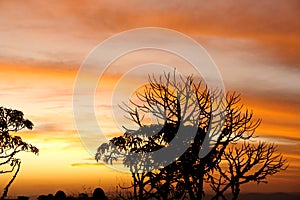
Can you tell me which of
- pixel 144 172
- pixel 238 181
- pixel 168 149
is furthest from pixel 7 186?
pixel 238 181

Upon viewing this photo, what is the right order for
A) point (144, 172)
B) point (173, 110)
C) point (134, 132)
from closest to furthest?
point (173, 110)
point (134, 132)
point (144, 172)

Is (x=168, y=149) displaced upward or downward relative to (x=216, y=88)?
downward

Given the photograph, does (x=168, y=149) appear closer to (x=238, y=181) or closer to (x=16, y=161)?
(x=238, y=181)

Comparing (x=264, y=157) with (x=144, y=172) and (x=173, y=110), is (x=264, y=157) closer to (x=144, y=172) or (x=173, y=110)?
(x=173, y=110)

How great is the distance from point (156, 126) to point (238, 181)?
5.53m

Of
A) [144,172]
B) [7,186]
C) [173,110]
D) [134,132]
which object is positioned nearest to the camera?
[173,110]

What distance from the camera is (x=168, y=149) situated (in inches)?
1267

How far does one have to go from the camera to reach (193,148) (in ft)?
105

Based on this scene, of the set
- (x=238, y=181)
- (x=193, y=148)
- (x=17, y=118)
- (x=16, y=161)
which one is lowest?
(x=238, y=181)

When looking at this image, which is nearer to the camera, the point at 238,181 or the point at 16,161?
the point at 238,181

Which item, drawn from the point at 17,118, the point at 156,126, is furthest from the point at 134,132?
the point at 17,118

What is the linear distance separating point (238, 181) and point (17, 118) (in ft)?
73.0

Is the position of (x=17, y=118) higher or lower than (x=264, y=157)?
higher

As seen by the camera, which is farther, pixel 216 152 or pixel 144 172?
pixel 144 172
